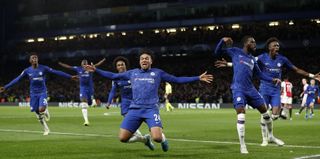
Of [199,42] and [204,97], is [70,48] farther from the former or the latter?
[204,97]

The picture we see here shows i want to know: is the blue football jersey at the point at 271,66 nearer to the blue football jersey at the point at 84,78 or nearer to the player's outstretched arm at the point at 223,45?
the player's outstretched arm at the point at 223,45

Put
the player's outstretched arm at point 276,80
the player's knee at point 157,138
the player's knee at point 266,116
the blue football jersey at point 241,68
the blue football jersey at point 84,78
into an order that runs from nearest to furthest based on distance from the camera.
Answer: the player's knee at point 157,138 < the blue football jersey at point 241,68 < the player's knee at point 266,116 < the player's outstretched arm at point 276,80 < the blue football jersey at point 84,78

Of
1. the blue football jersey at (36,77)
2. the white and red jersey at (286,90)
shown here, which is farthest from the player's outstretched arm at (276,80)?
the white and red jersey at (286,90)

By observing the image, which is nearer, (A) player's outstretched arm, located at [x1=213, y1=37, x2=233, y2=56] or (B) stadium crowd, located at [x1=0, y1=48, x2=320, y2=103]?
(A) player's outstretched arm, located at [x1=213, y1=37, x2=233, y2=56]

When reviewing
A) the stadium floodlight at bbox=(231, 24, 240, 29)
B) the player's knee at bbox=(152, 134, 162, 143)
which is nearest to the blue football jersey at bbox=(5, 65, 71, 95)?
the player's knee at bbox=(152, 134, 162, 143)

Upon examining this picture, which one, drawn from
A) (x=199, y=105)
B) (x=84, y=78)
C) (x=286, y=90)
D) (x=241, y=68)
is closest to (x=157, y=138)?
(x=241, y=68)

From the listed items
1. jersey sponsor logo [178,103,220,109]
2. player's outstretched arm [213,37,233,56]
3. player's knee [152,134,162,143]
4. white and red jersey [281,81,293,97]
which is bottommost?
jersey sponsor logo [178,103,220,109]

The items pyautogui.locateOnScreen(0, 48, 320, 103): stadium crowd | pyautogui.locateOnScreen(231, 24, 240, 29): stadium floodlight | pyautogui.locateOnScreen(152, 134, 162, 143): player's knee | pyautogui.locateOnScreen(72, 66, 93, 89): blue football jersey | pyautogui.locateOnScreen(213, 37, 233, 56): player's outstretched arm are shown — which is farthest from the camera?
pyautogui.locateOnScreen(231, 24, 240, 29): stadium floodlight

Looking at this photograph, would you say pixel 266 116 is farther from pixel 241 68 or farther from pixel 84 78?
pixel 84 78

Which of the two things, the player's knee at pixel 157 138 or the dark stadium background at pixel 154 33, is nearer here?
the player's knee at pixel 157 138

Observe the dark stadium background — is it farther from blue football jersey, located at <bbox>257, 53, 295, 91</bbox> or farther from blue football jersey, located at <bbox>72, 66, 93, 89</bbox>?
blue football jersey, located at <bbox>257, 53, 295, 91</bbox>

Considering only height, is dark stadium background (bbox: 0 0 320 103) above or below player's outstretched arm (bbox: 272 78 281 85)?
above

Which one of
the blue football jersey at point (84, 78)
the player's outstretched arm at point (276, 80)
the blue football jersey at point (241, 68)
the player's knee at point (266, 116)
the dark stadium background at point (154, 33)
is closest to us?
the blue football jersey at point (241, 68)

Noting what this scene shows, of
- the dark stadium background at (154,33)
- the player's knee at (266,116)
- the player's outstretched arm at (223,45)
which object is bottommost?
the player's knee at (266,116)
